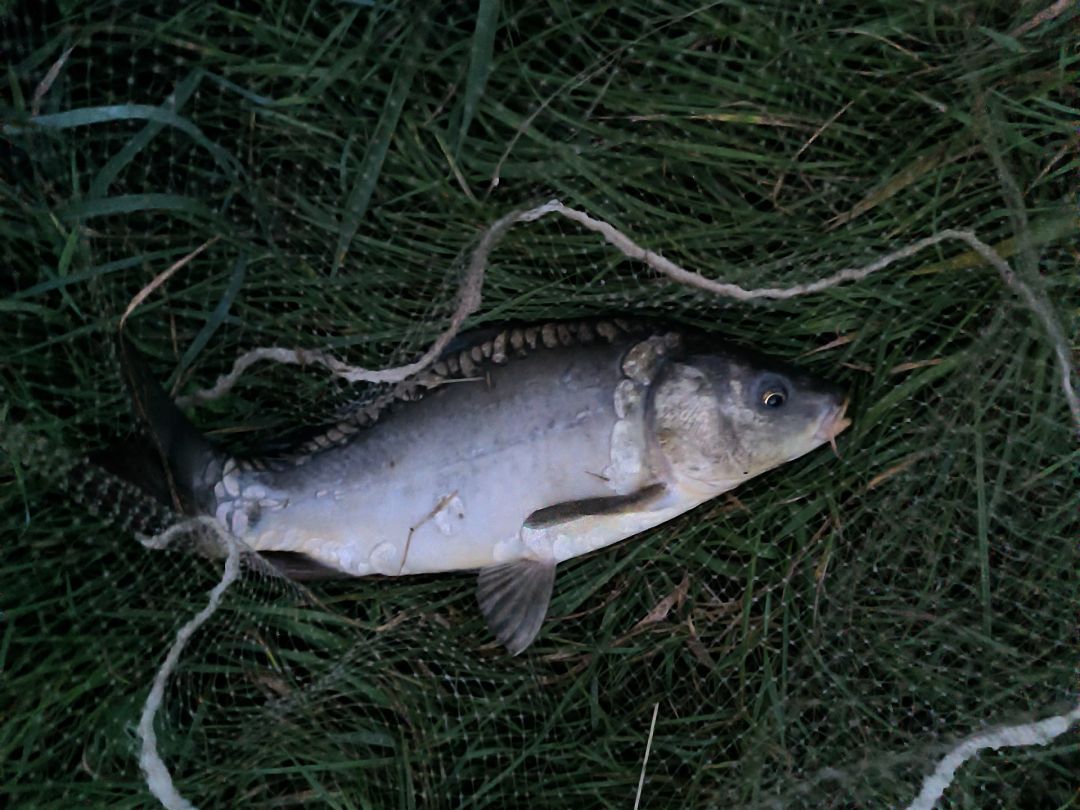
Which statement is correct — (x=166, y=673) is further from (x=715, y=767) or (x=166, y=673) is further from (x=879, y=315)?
(x=879, y=315)

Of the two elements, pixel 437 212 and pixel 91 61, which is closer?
pixel 91 61

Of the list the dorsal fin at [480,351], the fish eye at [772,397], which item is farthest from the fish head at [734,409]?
the dorsal fin at [480,351]

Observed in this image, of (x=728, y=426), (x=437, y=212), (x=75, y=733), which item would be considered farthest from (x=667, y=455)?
(x=75, y=733)

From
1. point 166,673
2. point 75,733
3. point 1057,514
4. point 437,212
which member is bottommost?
point 75,733

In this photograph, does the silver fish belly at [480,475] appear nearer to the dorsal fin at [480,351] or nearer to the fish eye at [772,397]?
the dorsal fin at [480,351]

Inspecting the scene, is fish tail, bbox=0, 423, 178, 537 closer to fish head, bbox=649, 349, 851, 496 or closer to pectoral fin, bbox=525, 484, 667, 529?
pectoral fin, bbox=525, 484, 667, 529

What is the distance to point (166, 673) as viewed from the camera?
1.91 m

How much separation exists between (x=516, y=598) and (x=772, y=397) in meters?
0.69

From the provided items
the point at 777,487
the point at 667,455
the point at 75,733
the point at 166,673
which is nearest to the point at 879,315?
the point at 777,487

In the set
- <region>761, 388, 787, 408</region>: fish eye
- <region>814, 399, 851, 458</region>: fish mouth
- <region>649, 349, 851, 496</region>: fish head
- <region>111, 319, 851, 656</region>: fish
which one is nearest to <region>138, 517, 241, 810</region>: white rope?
<region>111, 319, 851, 656</region>: fish

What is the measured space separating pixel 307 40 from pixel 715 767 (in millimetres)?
1793

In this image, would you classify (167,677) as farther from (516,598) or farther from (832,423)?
(832,423)

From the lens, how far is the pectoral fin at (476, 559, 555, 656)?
6.73 feet

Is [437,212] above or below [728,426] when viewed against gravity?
above
